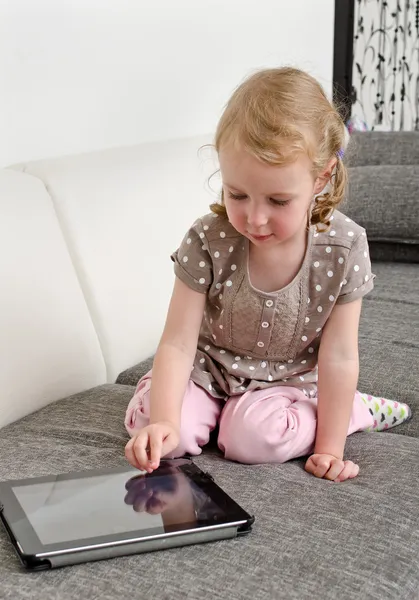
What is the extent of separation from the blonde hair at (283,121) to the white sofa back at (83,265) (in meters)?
0.47

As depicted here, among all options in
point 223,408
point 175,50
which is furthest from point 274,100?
point 175,50

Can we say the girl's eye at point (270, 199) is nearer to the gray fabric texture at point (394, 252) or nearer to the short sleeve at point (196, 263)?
the short sleeve at point (196, 263)

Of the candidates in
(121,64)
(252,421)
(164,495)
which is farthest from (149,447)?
(121,64)

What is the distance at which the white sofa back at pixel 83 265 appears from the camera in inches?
62.5

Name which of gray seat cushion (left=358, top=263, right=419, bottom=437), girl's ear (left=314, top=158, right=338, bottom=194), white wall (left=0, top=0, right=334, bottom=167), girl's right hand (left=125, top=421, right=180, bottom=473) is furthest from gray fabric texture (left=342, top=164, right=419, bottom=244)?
girl's right hand (left=125, top=421, right=180, bottom=473)

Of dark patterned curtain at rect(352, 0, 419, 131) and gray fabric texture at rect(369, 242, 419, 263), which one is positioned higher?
dark patterned curtain at rect(352, 0, 419, 131)

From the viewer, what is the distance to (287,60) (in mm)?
3379

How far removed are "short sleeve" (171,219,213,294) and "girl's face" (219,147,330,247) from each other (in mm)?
166

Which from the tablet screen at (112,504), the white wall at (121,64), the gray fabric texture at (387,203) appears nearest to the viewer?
the tablet screen at (112,504)

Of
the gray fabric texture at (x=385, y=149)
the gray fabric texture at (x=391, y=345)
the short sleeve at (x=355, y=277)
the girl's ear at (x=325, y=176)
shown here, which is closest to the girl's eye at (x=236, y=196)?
the girl's ear at (x=325, y=176)

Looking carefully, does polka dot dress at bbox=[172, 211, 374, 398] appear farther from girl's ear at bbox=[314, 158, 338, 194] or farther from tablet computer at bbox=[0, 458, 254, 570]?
tablet computer at bbox=[0, 458, 254, 570]

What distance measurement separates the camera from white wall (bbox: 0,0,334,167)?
6.53ft

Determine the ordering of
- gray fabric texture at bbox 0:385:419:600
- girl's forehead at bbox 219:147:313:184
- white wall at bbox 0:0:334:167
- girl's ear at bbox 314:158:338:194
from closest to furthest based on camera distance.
A: gray fabric texture at bbox 0:385:419:600, girl's forehead at bbox 219:147:313:184, girl's ear at bbox 314:158:338:194, white wall at bbox 0:0:334:167

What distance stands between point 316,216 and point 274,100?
0.80ft
